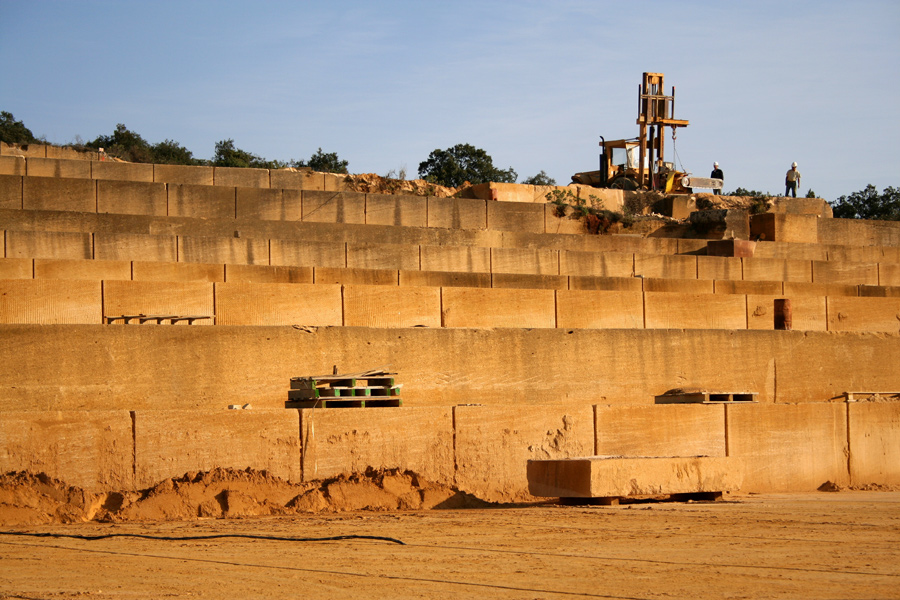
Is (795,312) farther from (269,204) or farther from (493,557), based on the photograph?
(493,557)

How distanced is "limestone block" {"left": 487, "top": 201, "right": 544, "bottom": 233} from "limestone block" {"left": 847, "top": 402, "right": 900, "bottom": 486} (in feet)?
26.2

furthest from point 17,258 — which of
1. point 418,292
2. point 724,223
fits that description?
point 724,223

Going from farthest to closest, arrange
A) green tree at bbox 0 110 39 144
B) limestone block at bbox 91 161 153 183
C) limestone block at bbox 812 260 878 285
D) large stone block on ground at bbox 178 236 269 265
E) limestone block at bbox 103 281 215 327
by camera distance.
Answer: green tree at bbox 0 110 39 144
limestone block at bbox 812 260 878 285
limestone block at bbox 91 161 153 183
large stone block on ground at bbox 178 236 269 265
limestone block at bbox 103 281 215 327

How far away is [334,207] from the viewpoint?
1800cm

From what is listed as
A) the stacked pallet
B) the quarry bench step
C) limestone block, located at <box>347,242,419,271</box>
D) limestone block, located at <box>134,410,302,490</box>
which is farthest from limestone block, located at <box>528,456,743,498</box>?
limestone block, located at <box>347,242,419,271</box>

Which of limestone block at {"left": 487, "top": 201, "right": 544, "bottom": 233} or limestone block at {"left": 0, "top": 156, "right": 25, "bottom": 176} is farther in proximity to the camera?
limestone block at {"left": 487, "top": 201, "right": 544, "bottom": 233}

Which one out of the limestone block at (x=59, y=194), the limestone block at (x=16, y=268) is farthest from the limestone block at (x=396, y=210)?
the limestone block at (x=16, y=268)

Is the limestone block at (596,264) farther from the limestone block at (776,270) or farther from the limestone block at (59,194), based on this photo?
the limestone block at (59,194)

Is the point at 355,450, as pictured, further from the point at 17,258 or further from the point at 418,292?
the point at 17,258

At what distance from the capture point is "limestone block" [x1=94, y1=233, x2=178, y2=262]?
1395 cm

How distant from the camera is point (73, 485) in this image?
962cm

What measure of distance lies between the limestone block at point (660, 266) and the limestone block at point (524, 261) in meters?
1.72

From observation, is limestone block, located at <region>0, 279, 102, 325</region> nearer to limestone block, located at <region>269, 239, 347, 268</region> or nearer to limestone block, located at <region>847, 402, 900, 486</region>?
limestone block, located at <region>269, 239, 347, 268</region>

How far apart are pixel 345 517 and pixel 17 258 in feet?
19.5
